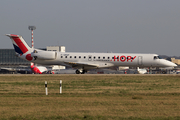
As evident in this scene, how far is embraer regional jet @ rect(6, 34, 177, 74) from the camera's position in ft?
146

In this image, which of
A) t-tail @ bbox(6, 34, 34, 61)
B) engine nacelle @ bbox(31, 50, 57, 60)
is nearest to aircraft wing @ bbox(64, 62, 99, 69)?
engine nacelle @ bbox(31, 50, 57, 60)

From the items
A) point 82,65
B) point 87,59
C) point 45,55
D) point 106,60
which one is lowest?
point 82,65

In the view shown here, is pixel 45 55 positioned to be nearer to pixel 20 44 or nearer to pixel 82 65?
pixel 20 44

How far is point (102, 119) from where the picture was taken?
10.5 meters

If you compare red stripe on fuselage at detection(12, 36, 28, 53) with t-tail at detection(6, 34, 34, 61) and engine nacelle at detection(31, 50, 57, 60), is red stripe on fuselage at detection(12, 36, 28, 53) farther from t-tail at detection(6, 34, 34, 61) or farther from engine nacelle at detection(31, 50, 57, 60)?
engine nacelle at detection(31, 50, 57, 60)

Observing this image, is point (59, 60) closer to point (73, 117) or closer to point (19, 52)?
point (19, 52)

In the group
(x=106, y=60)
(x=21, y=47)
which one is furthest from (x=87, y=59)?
(x=21, y=47)

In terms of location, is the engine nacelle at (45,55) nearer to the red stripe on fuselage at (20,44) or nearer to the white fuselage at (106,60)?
the white fuselage at (106,60)

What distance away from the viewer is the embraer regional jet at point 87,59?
146 ft

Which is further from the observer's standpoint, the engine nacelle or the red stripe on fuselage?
the red stripe on fuselage

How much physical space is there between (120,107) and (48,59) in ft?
109

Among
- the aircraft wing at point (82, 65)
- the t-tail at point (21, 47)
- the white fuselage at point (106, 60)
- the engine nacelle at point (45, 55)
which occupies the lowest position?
the aircraft wing at point (82, 65)

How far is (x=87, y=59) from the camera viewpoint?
1773 inches

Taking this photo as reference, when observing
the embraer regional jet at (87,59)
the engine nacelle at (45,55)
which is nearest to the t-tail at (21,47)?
the embraer regional jet at (87,59)
